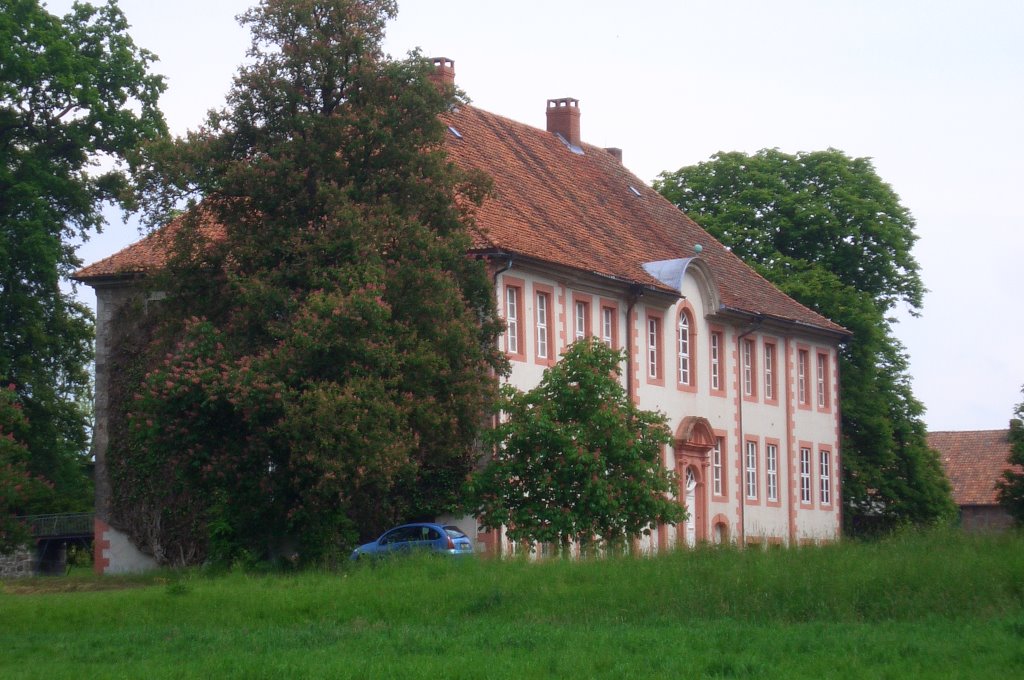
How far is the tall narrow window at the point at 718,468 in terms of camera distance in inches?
1811

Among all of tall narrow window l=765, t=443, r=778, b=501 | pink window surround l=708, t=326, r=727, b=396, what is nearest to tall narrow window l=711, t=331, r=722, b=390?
pink window surround l=708, t=326, r=727, b=396

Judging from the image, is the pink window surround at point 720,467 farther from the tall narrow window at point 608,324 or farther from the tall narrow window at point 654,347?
the tall narrow window at point 608,324

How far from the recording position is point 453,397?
100 ft

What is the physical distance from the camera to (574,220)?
145 ft

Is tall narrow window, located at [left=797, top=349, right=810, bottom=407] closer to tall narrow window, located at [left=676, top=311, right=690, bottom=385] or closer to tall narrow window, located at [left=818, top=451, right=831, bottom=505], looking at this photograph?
tall narrow window, located at [left=818, top=451, right=831, bottom=505]

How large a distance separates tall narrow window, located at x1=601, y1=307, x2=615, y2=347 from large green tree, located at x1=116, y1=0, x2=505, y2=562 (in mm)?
9293

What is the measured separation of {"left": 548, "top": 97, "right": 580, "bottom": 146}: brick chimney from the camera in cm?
5253

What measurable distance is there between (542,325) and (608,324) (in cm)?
307

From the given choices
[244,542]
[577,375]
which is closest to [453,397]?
[577,375]

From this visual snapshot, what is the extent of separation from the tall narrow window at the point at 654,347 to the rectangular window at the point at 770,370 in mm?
6968

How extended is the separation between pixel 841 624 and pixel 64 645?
10.2m

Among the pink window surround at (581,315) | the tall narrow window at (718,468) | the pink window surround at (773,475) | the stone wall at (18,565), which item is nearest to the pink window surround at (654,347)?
the pink window surround at (581,315)

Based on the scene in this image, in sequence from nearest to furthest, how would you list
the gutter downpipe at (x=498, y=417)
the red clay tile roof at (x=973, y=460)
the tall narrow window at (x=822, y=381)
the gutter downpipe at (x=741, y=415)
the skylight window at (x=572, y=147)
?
the gutter downpipe at (x=498, y=417) → the gutter downpipe at (x=741, y=415) → the skylight window at (x=572, y=147) → the tall narrow window at (x=822, y=381) → the red clay tile roof at (x=973, y=460)

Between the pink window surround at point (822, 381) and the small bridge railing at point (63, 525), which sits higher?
the pink window surround at point (822, 381)
